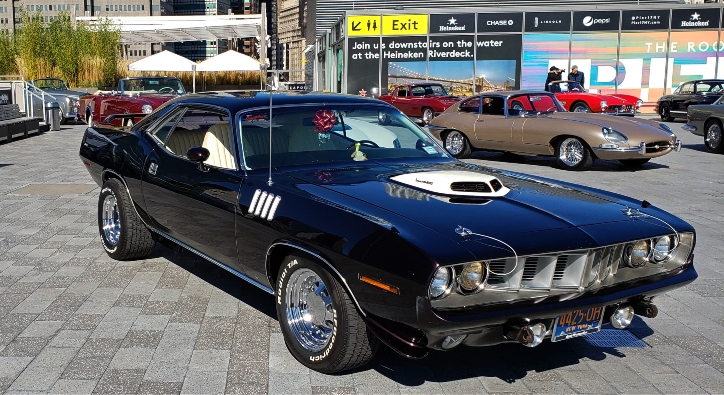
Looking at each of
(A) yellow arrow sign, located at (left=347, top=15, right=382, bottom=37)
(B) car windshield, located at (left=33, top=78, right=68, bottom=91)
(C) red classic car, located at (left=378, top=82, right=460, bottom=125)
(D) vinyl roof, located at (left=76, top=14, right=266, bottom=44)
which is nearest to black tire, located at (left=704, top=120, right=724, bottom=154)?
(C) red classic car, located at (left=378, top=82, right=460, bottom=125)

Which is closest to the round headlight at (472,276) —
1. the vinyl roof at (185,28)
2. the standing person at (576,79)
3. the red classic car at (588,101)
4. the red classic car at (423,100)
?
the red classic car at (588,101)

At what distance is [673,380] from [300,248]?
6.61ft

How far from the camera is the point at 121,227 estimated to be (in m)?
5.92

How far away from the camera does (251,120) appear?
4.80m

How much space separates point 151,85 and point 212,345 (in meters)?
13.9

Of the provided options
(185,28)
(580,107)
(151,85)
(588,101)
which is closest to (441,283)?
(151,85)

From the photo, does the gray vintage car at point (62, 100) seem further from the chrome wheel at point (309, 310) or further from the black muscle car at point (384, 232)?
the chrome wheel at point (309, 310)

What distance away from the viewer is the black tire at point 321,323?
358 centimetres

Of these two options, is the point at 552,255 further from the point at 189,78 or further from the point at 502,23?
the point at 189,78

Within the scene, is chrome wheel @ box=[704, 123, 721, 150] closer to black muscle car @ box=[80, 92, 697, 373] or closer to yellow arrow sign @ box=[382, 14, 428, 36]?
black muscle car @ box=[80, 92, 697, 373]

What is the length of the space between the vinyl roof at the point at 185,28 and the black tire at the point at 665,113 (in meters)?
30.0

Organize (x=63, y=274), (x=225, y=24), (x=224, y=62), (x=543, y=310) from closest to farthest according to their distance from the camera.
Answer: (x=543, y=310), (x=63, y=274), (x=224, y=62), (x=225, y=24)

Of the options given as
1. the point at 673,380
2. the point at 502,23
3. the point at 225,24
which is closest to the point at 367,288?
the point at 673,380

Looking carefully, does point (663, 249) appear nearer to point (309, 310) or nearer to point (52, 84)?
point (309, 310)
